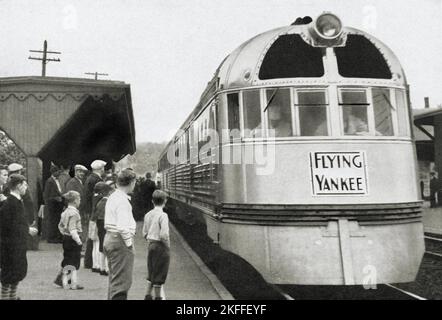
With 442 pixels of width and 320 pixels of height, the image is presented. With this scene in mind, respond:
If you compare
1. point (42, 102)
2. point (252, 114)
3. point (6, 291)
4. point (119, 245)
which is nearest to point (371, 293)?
point (252, 114)

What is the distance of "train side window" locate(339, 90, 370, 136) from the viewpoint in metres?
5.70

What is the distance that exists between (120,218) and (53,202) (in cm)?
530

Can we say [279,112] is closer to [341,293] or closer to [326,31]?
[326,31]

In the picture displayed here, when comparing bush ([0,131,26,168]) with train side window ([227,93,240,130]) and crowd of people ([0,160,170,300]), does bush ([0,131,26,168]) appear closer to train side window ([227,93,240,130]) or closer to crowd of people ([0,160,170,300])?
crowd of people ([0,160,170,300])

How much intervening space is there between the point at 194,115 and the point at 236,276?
3.13 meters

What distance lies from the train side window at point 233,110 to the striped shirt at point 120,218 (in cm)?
189

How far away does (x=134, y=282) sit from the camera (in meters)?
6.61

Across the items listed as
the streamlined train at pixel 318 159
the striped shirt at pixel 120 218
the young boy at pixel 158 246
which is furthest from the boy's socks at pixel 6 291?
the streamlined train at pixel 318 159

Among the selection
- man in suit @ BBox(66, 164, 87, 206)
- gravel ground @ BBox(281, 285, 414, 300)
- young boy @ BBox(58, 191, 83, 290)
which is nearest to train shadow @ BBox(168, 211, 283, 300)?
gravel ground @ BBox(281, 285, 414, 300)

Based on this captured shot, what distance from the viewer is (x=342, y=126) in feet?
18.5

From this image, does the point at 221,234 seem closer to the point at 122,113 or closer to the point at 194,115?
the point at 194,115

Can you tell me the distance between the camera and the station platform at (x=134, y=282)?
19.3 feet

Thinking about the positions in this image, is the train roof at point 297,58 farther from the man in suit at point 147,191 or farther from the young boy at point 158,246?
the man in suit at point 147,191

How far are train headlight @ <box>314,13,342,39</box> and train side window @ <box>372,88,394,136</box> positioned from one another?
778mm
